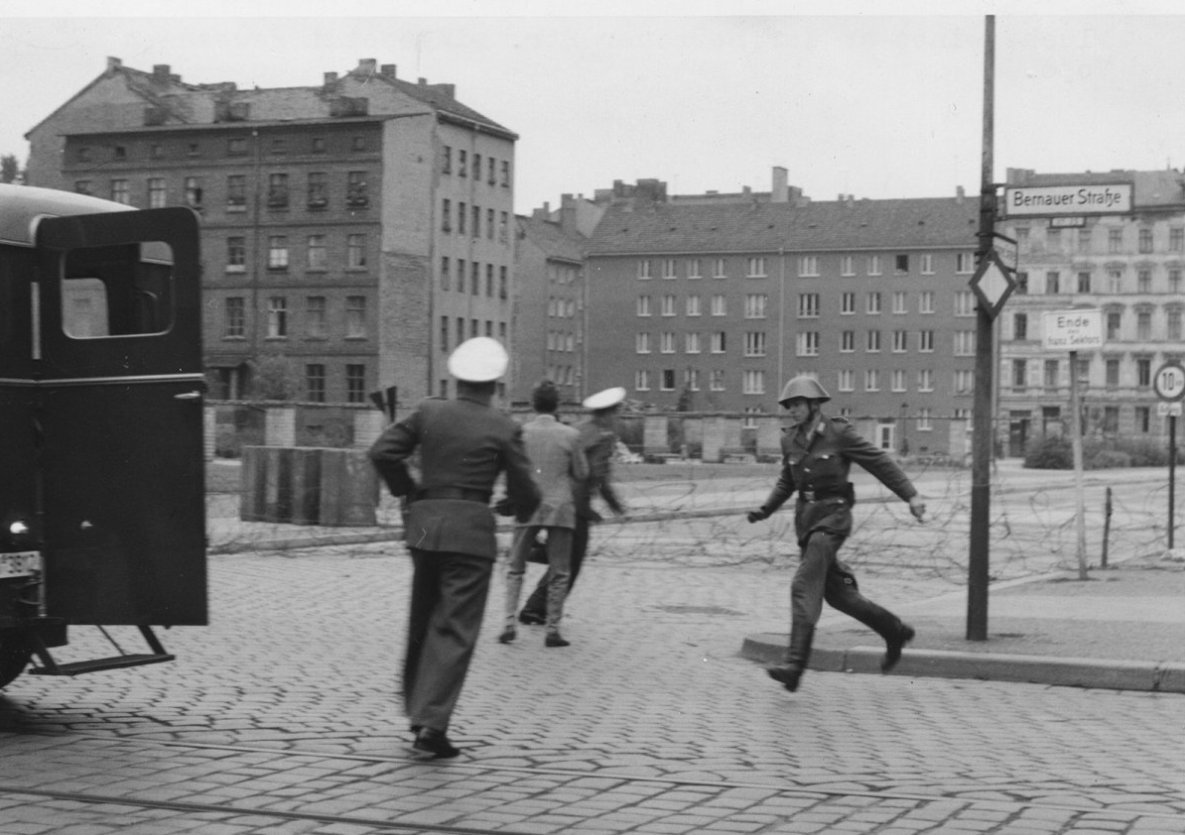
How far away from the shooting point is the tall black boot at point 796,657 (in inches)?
417

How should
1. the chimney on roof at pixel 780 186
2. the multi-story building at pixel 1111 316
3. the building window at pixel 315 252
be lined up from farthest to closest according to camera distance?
the chimney on roof at pixel 780 186, the multi-story building at pixel 1111 316, the building window at pixel 315 252

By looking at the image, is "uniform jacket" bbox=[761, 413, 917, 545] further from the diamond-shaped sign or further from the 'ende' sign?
the 'ende' sign

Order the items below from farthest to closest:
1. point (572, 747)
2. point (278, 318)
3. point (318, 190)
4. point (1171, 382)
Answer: point (278, 318) < point (318, 190) < point (1171, 382) < point (572, 747)

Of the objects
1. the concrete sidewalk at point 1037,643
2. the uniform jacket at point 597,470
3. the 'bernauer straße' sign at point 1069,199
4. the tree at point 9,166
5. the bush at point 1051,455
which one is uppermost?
the tree at point 9,166

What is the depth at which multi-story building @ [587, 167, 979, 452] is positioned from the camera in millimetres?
116062

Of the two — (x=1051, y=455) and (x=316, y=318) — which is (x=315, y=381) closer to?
(x=316, y=318)

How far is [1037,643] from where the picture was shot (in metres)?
12.8

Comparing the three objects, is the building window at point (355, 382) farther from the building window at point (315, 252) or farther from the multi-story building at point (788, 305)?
the multi-story building at point (788, 305)

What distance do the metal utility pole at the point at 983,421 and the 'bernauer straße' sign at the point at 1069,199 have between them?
19 cm

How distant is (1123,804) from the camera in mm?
7133

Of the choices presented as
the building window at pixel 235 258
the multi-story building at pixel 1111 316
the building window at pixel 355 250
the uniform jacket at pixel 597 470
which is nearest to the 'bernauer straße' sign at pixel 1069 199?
the uniform jacket at pixel 597 470

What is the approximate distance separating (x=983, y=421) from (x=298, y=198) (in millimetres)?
77439

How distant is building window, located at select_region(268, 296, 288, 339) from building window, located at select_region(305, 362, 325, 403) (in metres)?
1.97

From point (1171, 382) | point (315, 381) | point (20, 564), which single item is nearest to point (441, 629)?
point (20, 564)
